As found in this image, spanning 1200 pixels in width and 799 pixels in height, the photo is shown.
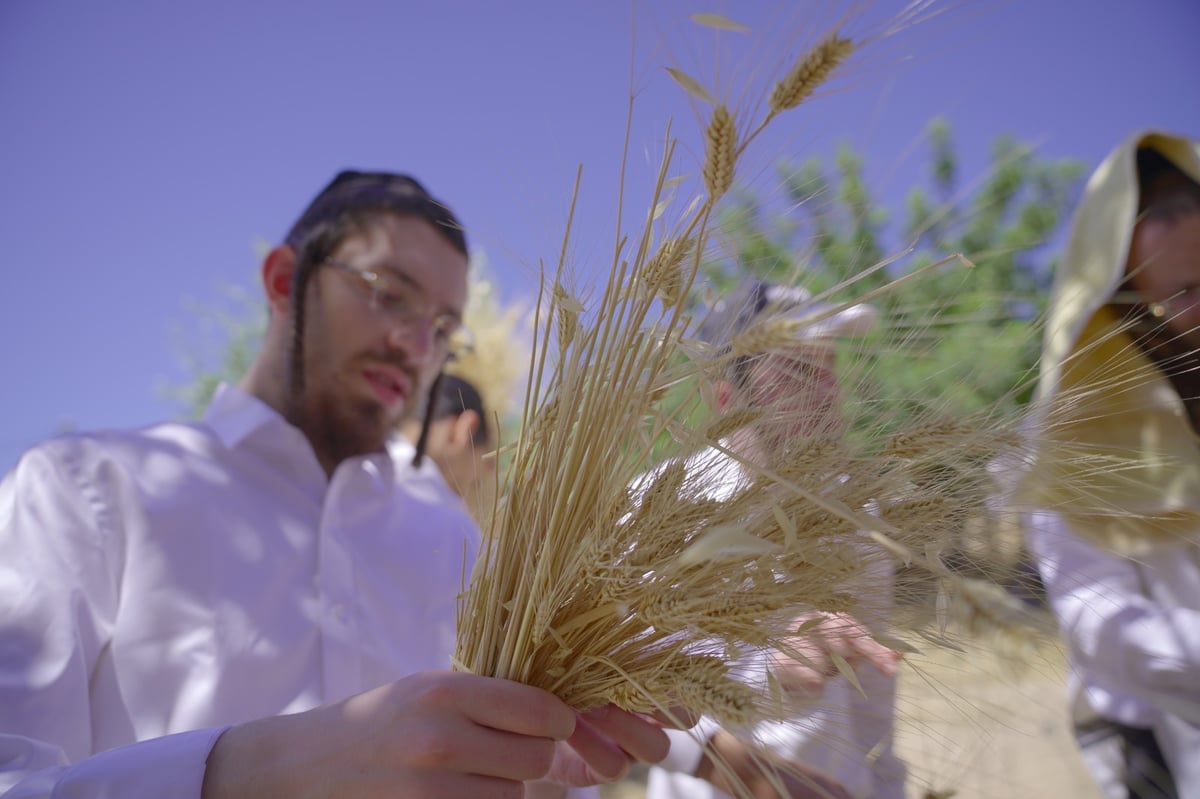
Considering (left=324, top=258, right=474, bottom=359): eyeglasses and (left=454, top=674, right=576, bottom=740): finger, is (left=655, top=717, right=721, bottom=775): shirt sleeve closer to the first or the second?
(left=454, top=674, right=576, bottom=740): finger

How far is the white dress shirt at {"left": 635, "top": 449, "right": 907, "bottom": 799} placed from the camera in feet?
2.31

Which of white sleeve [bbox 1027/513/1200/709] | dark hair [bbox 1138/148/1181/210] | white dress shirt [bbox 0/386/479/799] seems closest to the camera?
white dress shirt [bbox 0/386/479/799]

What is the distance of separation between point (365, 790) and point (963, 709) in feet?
1.97

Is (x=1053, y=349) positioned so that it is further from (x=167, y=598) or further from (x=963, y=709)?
(x=167, y=598)

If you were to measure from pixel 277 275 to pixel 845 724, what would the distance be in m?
1.79

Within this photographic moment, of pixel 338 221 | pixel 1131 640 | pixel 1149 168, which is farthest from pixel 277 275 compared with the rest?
pixel 1149 168

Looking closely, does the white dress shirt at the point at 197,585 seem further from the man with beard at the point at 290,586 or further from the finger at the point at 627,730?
the finger at the point at 627,730

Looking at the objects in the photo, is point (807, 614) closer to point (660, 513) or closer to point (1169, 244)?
point (660, 513)

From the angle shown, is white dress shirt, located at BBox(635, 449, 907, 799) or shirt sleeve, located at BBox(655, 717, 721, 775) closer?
white dress shirt, located at BBox(635, 449, 907, 799)

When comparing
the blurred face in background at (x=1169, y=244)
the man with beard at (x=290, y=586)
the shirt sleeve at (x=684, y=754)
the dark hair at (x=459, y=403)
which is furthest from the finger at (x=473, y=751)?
the dark hair at (x=459, y=403)

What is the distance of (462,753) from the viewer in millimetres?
629

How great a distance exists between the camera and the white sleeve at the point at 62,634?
70 centimetres

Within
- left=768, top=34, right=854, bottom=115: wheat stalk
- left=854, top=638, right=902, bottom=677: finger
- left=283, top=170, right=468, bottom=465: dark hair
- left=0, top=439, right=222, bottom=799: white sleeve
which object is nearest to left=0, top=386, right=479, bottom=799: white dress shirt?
left=0, top=439, right=222, bottom=799: white sleeve

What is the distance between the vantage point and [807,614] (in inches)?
27.8
